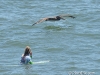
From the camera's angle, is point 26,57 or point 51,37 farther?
point 51,37

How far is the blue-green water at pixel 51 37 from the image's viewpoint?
64.7 feet

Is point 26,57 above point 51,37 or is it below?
above

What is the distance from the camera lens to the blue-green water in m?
19.7

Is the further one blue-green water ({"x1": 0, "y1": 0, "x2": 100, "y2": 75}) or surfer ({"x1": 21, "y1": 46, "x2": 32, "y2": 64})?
surfer ({"x1": 21, "y1": 46, "x2": 32, "y2": 64})

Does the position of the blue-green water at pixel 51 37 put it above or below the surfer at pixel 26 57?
below

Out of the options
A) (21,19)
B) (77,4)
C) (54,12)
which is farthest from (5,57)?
(77,4)

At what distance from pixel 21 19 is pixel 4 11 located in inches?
136

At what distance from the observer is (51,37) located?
2622 centimetres

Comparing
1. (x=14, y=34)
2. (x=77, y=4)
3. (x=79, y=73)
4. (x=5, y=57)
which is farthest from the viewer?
(x=77, y=4)

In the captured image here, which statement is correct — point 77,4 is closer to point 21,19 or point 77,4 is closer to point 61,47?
point 21,19

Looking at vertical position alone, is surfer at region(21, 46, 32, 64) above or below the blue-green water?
above

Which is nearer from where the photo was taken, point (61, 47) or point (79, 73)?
point (79, 73)

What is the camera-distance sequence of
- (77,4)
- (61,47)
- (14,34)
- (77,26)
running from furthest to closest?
1. (77,4)
2. (77,26)
3. (14,34)
4. (61,47)

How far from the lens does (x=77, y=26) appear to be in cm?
2911
